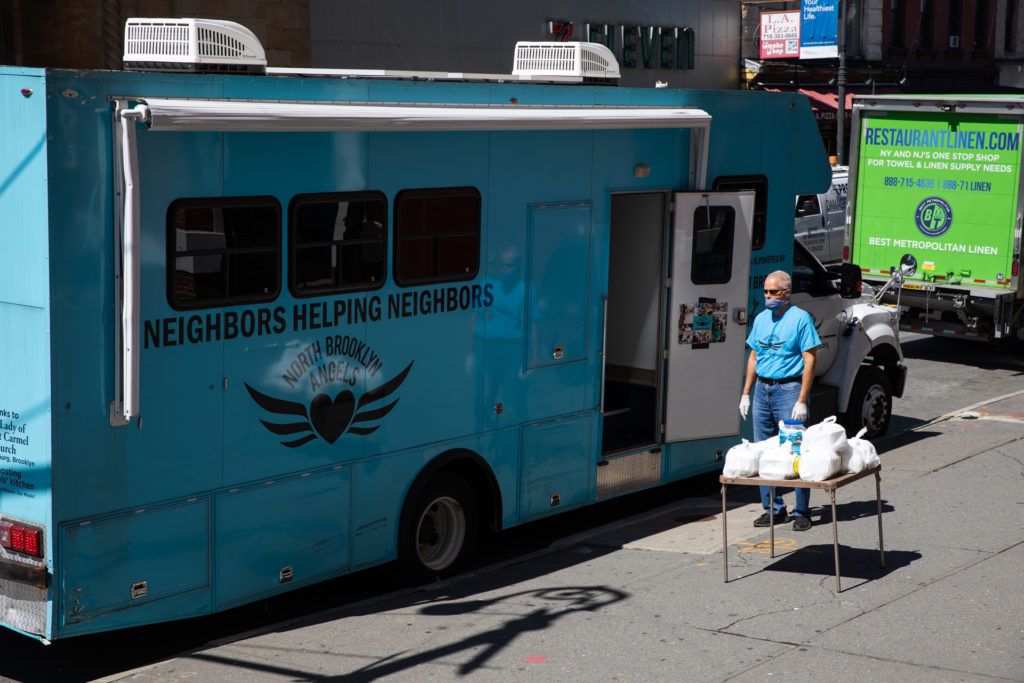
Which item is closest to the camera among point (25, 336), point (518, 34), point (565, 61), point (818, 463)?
point (25, 336)

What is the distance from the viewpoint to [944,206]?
15.8 meters

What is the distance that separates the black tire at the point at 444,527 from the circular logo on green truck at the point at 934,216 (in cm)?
951

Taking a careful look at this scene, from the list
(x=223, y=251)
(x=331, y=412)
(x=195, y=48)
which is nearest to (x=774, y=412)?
(x=331, y=412)

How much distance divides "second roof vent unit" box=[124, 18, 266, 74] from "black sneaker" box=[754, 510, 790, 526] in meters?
4.54

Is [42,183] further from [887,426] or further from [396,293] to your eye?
[887,426]

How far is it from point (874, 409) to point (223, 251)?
7244 millimetres

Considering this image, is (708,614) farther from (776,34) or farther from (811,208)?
(776,34)

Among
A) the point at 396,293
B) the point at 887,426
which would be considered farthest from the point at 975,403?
the point at 396,293

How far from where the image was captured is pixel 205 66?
6.89 m

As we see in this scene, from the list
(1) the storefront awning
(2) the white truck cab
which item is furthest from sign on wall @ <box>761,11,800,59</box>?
(2) the white truck cab

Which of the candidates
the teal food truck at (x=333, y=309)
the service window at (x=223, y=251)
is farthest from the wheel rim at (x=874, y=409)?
the service window at (x=223, y=251)

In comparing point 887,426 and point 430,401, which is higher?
point 430,401

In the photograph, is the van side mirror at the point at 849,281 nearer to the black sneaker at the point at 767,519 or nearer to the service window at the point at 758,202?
the service window at the point at 758,202

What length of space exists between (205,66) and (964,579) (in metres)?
5.24
